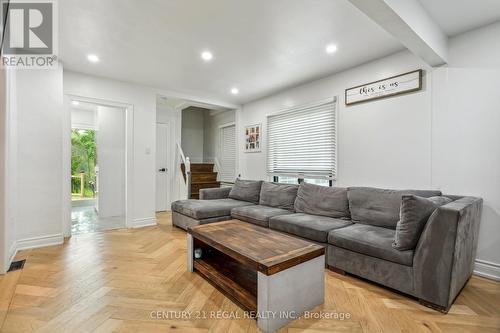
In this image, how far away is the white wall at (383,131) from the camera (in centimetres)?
278

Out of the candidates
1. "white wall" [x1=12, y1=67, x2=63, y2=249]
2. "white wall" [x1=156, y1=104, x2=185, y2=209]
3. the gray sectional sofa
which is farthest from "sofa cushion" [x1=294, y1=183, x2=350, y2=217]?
"white wall" [x1=12, y1=67, x2=63, y2=249]

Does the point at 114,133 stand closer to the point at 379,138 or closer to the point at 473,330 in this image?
the point at 379,138

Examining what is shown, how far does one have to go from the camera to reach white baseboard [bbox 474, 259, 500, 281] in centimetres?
231

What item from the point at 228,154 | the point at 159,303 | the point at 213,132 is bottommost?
the point at 159,303

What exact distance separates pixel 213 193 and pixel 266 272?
125 inches

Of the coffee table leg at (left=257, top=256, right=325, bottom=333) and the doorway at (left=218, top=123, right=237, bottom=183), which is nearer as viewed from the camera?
the coffee table leg at (left=257, top=256, right=325, bottom=333)

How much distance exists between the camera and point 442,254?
178 centimetres

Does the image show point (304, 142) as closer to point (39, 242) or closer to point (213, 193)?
point (213, 193)

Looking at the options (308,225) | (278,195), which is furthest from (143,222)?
(308,225)

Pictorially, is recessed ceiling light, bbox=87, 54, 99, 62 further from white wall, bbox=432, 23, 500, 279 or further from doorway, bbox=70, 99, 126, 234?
white wall, bbox=432, 23, 500, 279

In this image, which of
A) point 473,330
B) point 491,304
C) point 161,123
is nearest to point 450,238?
point 473,330

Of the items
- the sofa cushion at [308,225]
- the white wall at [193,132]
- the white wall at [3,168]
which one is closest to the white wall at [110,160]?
the white wall at [193,132]

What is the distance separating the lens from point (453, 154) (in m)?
2.55

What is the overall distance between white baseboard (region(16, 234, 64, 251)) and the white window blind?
11.2 ft
